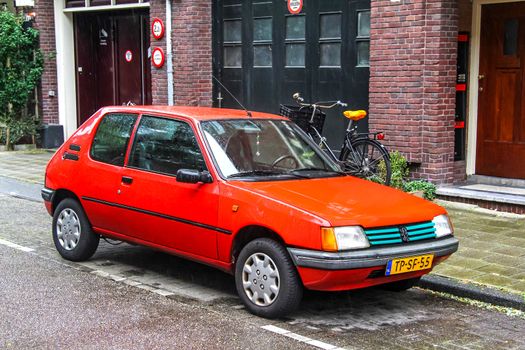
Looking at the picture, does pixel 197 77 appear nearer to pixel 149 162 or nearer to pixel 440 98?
pixel 440 98

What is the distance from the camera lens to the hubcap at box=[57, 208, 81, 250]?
24.8ft

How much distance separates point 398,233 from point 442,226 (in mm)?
599

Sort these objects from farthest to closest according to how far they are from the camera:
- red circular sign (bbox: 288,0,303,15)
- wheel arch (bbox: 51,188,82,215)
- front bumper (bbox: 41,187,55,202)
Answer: red circular sign (bbox: 288,0,303,15) < front bumper (bbox: 41,187,55,202) < wheel arch (bbox: 51,188,82,215)

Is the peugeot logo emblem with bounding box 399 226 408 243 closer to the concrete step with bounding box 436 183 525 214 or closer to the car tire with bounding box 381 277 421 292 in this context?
the car tire with bounding box 381 277 421 292

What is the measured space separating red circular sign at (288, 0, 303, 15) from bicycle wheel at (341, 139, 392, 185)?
305cm

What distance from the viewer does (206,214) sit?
20.4 feet

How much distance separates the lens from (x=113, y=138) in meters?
7.30

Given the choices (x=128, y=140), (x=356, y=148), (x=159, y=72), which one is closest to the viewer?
(x=128, y=140)

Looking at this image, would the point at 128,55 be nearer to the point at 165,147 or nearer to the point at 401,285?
the point at 165,147

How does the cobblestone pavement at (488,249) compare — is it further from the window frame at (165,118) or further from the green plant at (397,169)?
the window frame at (165,118)

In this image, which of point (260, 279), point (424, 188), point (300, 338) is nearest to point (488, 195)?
point (424, 188)

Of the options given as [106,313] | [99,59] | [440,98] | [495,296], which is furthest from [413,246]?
[99,59]

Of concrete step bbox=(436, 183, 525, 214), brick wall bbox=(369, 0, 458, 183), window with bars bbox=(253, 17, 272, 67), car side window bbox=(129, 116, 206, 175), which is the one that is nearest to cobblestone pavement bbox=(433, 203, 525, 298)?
concrete step bbox=(436, 183, 525, 214)

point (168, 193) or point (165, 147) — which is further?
point (165, 147)
